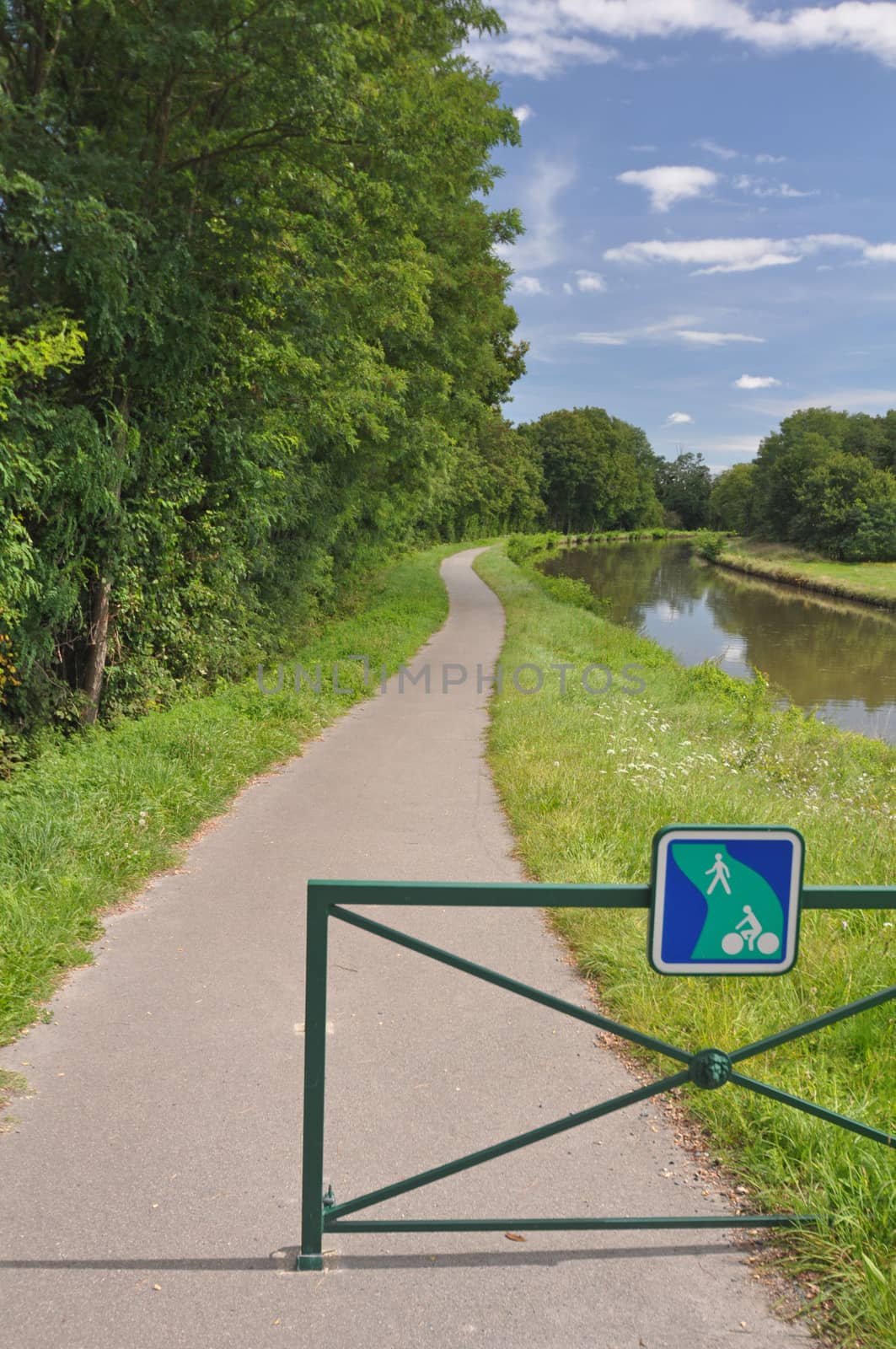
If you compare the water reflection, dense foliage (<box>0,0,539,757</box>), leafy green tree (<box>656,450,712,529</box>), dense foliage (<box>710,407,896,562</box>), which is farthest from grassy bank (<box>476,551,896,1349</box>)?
leafy green tree (<box>656,450,712,529</box>)

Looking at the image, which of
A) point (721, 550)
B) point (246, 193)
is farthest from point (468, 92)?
point (721, 550)

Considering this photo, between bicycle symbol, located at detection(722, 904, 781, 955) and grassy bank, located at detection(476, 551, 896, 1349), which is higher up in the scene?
bicycle symbol, located at detection(722, 904, 781, 955)

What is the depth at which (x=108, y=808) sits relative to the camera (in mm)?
6539

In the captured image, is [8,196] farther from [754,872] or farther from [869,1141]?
[869,1141]

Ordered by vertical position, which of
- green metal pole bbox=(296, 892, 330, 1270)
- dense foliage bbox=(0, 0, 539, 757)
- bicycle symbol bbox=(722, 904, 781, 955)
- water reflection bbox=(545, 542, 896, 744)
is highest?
dense foliage bbox=(0, 0, 539, 757)

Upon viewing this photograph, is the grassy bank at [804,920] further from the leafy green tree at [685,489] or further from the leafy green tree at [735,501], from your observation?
the leafy green tree at [685,489]

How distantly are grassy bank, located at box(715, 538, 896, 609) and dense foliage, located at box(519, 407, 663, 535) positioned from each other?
2171 centimetres

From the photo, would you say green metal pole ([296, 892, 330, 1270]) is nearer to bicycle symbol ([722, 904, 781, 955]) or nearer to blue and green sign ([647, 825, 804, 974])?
blue and green sign ([647, 825, 804, 974])

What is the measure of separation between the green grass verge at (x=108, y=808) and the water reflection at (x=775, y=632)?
1113 centimetres

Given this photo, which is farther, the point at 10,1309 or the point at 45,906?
the point at 45,906

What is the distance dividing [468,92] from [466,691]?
8.27 m

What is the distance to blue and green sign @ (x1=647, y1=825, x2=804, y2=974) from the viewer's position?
2428 mm

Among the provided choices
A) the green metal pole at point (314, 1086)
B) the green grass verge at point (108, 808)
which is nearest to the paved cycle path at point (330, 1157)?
the green metal pole at point (314, 1086)

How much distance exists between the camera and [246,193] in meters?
9.35
